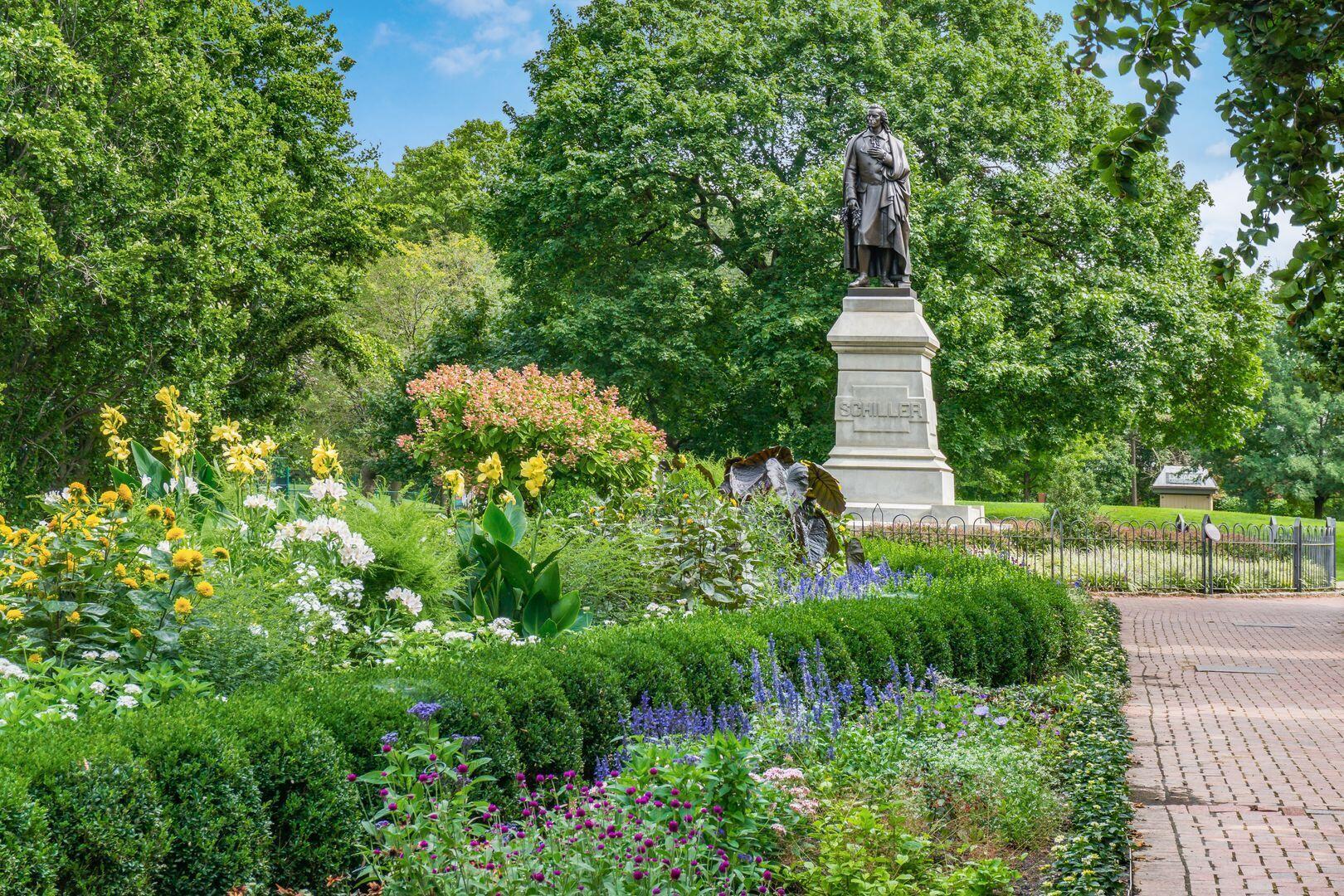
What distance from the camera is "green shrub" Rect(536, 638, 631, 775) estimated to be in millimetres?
4859

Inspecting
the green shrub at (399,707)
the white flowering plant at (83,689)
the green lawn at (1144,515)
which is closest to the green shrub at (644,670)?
the green shrub at (399,707)

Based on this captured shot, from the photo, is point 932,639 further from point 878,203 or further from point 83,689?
point 878,203

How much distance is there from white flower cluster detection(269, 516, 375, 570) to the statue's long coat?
42.8 ft

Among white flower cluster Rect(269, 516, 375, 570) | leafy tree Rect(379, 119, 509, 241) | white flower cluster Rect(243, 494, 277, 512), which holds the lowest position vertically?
white flower cluster Rect(269, 516, 375, 570)

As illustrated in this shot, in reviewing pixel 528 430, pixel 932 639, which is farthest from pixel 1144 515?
pixel 932 639

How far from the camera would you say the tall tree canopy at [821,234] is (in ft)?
75.7

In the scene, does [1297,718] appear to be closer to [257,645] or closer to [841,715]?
[841,715]

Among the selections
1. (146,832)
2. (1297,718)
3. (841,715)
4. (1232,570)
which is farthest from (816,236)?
(146,832)

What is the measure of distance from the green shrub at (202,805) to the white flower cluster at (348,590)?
1.96m

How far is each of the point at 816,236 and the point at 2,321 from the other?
14.7m

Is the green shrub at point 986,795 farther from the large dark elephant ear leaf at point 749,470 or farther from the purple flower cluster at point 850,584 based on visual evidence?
the large dark elephant ear leaf at point 749,470

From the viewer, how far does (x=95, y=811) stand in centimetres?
316

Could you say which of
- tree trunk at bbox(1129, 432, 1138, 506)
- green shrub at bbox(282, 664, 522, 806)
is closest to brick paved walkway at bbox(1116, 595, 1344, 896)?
green shrub at bbox(282, 664, 522, 806)

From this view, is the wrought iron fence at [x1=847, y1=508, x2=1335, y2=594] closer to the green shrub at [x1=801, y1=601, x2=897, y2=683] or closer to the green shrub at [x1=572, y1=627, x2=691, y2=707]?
the green shrub at [x1=801, y1=601, x2=897, y2=683]
